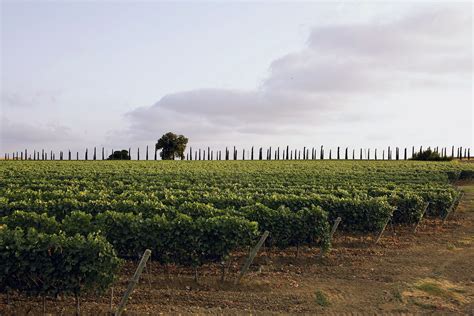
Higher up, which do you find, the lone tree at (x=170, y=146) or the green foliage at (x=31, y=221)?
the lone tree at (x=170, y=146)

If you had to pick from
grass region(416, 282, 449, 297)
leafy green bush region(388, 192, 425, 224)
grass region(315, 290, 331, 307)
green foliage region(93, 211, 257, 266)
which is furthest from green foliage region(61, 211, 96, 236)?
leafy green bush region(388, 192, 425, 224)

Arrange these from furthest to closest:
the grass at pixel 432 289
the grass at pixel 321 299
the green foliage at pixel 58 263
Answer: the grass at pixel 432 289 < the grass at pixel 321 299 < the green foliage at pixel 58 263

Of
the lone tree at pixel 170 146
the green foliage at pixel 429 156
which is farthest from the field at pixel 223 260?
the lone tree at pixel 170 146

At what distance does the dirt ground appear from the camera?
36.4ft

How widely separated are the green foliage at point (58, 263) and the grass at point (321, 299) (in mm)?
5010

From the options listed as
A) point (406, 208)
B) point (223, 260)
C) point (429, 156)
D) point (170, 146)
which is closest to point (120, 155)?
point (170, 146)

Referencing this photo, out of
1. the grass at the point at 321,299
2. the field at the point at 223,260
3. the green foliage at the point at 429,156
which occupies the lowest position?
the grass at the point at 321,299

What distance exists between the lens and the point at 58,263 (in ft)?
33.0

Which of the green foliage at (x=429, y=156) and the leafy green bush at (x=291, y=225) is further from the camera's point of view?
the green foliage at (x=429, y=156)

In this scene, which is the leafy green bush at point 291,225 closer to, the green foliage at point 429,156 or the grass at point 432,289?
the grass at point 432,289

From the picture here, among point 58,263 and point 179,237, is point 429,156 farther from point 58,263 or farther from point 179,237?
point 58,263

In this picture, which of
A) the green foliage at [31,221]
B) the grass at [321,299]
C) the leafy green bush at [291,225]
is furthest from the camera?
the leafy green bush at [291,225]

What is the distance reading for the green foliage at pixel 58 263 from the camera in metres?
9.98

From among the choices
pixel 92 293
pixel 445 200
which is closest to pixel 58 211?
pixel 92 293
